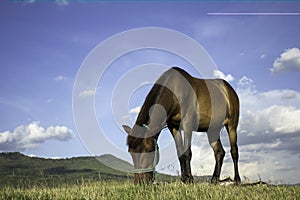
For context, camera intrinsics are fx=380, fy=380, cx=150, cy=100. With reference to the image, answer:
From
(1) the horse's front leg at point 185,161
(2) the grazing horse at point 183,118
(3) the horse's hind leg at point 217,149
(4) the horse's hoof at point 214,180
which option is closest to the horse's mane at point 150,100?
(2) the grazing horse at point 183,118

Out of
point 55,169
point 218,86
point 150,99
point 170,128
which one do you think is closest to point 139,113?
point 150,99

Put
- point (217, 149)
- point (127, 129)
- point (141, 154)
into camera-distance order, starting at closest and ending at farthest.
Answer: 1. point (141, 154)
2. point (127, 129)
3. point (217, 149)

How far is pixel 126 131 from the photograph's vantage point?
10.1 m

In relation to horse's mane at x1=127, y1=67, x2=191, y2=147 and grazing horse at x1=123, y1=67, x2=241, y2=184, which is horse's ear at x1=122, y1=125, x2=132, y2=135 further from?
horse's mane at x1=127, y1=67, x2=191, y2=147

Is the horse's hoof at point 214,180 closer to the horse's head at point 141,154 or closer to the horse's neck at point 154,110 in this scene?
the horse's neck at point 154,110

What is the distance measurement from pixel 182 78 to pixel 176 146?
89.3 inches

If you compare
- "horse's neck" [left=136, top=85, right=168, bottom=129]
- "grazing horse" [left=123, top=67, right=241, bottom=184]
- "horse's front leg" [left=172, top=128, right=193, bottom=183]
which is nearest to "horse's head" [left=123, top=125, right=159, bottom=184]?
"grazing horse" [left=123, top=67, right=241, bottom=184]

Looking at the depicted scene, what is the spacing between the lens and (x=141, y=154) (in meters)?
9.75

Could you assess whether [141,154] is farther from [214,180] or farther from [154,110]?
[214,180]

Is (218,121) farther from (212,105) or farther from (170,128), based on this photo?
(170,128)

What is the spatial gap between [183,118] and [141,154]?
2.81m

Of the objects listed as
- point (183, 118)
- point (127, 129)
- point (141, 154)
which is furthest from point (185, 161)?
point (127, 129)

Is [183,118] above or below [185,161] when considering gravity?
above

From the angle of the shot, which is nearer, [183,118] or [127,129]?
[127,129]
